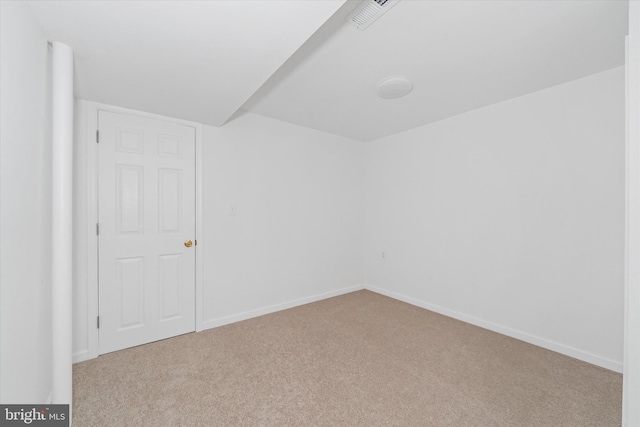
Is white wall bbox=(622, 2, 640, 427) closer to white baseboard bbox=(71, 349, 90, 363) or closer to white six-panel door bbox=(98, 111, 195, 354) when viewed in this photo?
white six-panel door bbox=(98, 111, 195, 354)

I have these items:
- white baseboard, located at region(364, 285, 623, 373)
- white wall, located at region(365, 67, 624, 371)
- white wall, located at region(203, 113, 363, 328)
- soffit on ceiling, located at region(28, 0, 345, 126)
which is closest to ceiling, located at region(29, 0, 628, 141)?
soffit on ceiling, located at region(28, 0, 345, 126)

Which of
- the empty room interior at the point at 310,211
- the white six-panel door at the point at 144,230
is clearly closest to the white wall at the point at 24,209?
the empty room interior at the point at 310,211

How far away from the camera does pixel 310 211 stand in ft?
11.8

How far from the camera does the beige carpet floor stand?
1.58 m

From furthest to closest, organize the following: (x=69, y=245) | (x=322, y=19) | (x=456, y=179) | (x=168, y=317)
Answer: (x=456, y=179)
(x=168, y=317)
(x=69, y=245)
(x=322, y=19)

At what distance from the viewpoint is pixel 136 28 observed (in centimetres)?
133

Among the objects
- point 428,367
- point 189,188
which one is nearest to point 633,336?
point 428,367

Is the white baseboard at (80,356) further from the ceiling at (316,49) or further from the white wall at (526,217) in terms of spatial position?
the white wall at (526,217)

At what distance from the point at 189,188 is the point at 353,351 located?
7.37ft

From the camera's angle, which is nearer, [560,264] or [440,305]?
[560,264]

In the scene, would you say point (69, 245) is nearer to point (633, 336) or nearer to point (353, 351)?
point (353, 351)

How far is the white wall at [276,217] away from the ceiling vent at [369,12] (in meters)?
1.78

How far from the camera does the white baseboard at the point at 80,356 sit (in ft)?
6.90

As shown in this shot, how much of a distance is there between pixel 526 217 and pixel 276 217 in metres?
2.69
